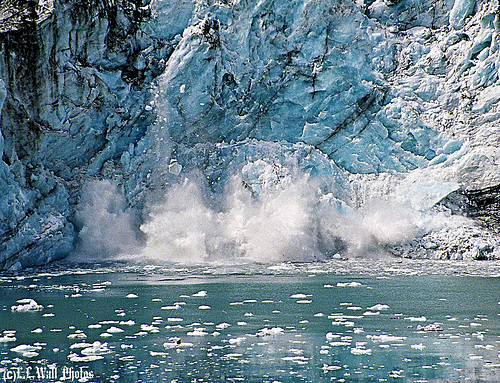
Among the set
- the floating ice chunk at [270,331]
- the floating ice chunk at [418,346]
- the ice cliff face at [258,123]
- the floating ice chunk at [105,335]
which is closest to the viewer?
the floating ice chunk at [418,346]

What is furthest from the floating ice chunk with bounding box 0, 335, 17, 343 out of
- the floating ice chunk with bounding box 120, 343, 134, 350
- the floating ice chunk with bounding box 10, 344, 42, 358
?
the floating ice chunk with bounding box 120, 343, 134, 350

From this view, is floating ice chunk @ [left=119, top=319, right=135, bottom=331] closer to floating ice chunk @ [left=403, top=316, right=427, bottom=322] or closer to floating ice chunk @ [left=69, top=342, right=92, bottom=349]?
floating ice chunk @ [left=69, top=342, right=92, bottom=349]

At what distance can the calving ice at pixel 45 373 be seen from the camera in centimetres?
493

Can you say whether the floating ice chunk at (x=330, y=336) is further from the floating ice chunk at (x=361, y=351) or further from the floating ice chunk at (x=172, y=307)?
the floating ice chunk at (x=172, y=307)

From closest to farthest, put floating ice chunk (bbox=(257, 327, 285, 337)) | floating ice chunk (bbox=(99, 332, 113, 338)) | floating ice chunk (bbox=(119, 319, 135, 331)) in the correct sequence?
floating ice chunk (bbox=(99, 332, 113, 338)) < floating ice chunk (bbox=(257, 327, 285, 337)) < floating ice chunk (bbox=(119, 319, 135, 331))

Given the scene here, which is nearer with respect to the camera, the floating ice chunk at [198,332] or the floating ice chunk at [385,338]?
the floating ice chunk at [385,338]

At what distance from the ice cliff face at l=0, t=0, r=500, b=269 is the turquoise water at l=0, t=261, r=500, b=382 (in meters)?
3.72

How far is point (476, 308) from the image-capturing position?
789 centimetres

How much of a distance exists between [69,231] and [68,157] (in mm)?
1949

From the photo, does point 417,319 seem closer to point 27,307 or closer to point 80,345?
point 80,345

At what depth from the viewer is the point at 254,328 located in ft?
22.4

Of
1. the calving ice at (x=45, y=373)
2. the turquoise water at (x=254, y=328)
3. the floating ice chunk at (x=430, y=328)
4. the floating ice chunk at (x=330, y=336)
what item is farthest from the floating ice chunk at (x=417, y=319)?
the calving ice at (x=45, y=373)

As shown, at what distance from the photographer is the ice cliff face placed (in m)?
14.9

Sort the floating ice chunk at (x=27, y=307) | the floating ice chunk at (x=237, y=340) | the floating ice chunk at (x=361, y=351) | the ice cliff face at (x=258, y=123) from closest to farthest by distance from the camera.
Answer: the floating ice chunk at (x=361, y=351), the floating ice chunk at (x=237, y=340), the floating ice chunk at (x=27, y=307), the ice cliff face at (x=258, y=123)
